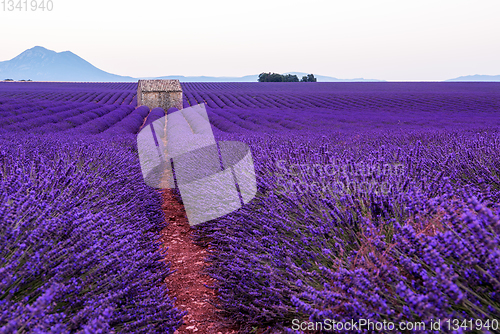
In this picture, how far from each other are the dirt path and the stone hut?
18.9m

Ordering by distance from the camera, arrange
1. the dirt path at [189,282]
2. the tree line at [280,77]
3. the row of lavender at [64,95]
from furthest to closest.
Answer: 1. the tree line at [280,77]
2. the row of lavender at [64,95]
3. the dirt path at [189,282]

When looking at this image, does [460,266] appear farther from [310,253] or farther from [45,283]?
[45,283]

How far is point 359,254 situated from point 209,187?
7.26ft

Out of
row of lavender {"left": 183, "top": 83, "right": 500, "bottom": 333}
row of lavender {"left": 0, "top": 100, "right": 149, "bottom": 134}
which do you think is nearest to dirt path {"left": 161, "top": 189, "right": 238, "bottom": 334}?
row of lavender {"left": 183, "top": 83, "right": 500, "bottom": 333}

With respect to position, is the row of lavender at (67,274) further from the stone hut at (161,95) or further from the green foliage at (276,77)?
the green foliage at (276,77)

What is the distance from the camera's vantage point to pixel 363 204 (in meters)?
1.66

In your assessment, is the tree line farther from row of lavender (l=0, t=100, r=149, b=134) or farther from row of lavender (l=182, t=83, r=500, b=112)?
row of lavender (l=0, t=100, r=149, b=134)

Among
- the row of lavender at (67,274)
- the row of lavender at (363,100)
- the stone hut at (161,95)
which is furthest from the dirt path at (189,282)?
the stone hut at (161,95)

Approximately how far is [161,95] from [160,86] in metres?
0.70

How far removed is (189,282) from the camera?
2.46 metres

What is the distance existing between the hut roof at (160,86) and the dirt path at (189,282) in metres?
19.0

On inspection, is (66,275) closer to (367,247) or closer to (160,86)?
(367,247)

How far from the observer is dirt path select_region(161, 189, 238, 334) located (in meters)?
1.91

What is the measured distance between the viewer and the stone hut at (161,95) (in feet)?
68.8
